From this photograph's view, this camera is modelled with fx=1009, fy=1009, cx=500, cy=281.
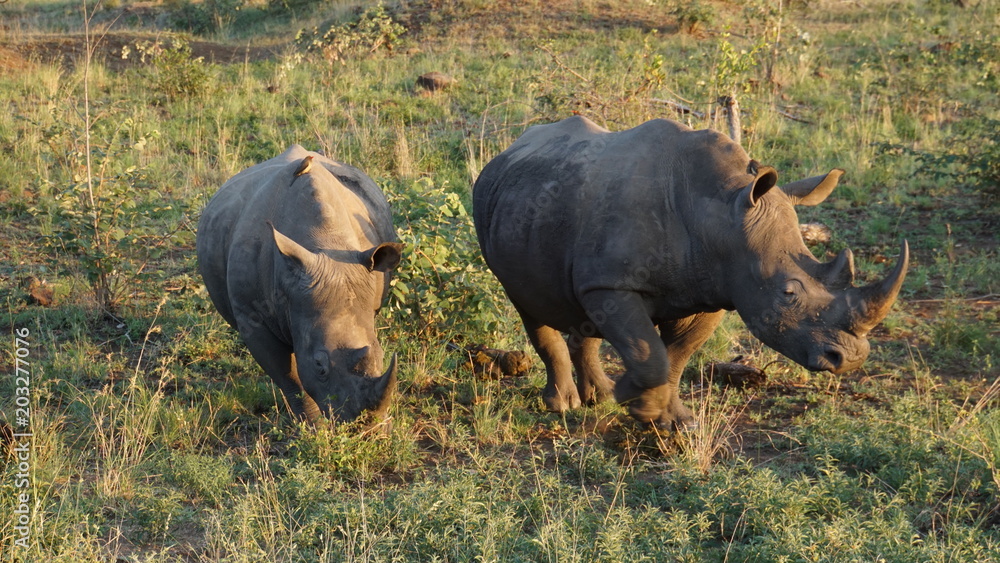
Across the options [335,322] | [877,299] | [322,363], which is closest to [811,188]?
[877,299]

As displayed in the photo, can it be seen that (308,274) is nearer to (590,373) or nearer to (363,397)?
(363,397)

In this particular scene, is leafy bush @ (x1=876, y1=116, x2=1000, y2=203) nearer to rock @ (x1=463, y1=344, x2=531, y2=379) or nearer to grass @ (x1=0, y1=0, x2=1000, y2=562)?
grass @ (x1=0, y1=0, x2=1000, y2=562)

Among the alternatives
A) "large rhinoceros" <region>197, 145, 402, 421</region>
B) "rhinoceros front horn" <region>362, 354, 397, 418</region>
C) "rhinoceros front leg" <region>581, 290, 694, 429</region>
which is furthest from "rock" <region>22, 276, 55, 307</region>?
"rhinoceros front leg" <region>581, 290, 694, 429</region>

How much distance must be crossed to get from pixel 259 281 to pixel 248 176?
4.62 ft

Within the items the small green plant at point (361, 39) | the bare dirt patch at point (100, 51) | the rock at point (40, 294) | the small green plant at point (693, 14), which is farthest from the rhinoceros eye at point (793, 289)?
the small green plant at point (693, 14)

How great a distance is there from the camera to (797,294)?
505 cm

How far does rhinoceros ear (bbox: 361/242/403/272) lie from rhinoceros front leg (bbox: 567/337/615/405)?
157cm

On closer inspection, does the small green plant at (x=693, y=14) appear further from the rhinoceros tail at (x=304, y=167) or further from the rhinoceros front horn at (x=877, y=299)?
the rhinoceros front horn at (x=877, y=299)

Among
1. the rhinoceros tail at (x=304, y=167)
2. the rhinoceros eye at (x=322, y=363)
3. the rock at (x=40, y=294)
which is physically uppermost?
the rhinoceros tail at (x=304, y=167)

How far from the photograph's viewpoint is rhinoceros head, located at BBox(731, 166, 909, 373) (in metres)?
4.96

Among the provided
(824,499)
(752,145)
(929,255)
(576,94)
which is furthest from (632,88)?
(824,499)

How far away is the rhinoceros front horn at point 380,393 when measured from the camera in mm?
5211

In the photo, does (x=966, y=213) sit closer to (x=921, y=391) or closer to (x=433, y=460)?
(x=921, y=391)

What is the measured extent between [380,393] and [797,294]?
2181mm
